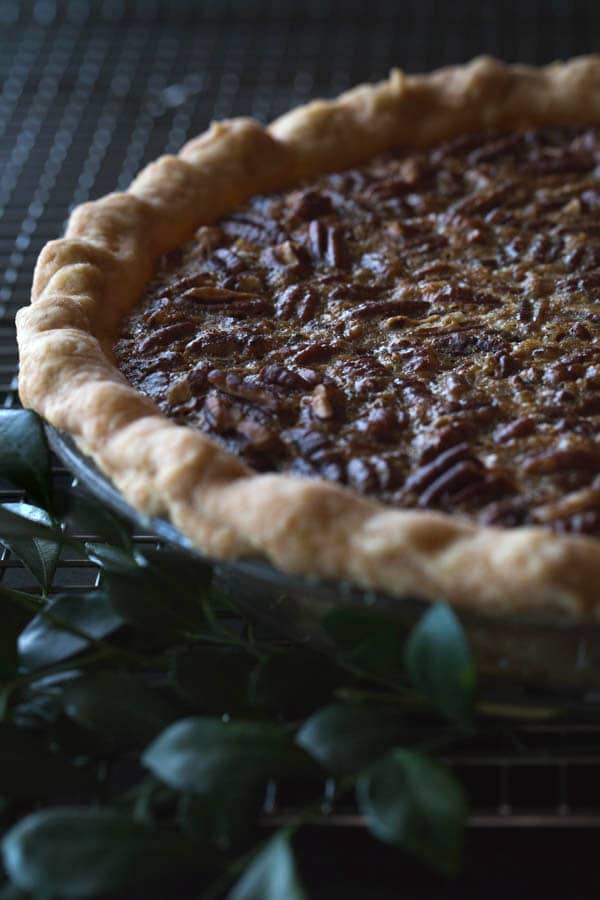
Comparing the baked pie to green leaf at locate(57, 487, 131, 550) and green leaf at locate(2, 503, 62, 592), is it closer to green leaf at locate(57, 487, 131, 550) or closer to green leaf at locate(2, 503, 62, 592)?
green leaf at locate(57, 487, 131, 550)

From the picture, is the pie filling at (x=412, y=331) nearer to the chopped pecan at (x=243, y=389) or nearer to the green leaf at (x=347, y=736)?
the chopped pecan at (x=243, y=389)

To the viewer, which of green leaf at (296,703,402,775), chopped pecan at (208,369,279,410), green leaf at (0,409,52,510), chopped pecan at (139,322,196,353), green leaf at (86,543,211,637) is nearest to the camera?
green leaf at (296,703,402,775)

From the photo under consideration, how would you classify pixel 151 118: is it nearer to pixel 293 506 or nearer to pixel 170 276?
pixel 170 276

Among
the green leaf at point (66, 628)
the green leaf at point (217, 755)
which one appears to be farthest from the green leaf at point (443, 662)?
the green leaf at point (66, 628)

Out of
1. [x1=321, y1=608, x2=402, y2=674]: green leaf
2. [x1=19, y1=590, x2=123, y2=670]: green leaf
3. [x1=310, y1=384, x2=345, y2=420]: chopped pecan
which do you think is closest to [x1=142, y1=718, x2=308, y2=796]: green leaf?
[x1=321, y1=608, x2=402, y2=674]: green leaf

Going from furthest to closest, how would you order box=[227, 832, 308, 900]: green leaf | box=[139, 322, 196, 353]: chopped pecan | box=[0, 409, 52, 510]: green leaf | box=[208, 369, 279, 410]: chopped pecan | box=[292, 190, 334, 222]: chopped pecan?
box=[292, 190, 334, 222]: chopped pecan
box=[139, 322, 196, 353]: chopped pecan
box=[208, 369, 279, 410]: chopped pecan
box=[0, 409, 52, 510]: green leaf
box=[227, 832, 308, 900]: green leaf

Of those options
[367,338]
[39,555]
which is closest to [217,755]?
[39,555]

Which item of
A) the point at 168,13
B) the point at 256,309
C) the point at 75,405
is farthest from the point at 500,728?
the point at 168,13
